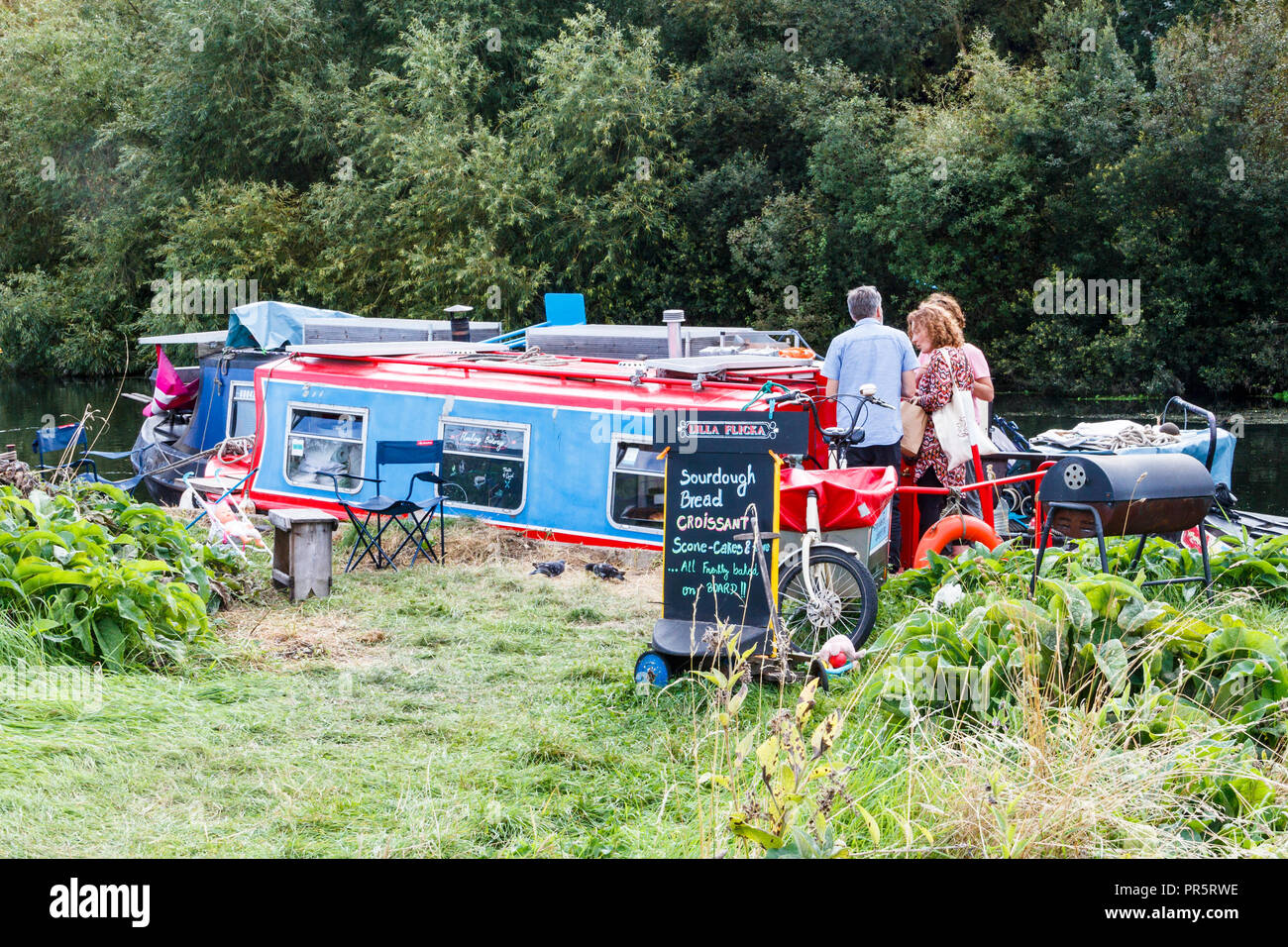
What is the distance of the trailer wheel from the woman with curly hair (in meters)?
2.76

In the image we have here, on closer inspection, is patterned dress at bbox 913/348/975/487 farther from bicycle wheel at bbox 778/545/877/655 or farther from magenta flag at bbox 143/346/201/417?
magenta flag at bbox 143/346/201/417

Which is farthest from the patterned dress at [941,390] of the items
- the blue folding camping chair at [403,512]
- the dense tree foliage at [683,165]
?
the dense tree foliage at [683,165]

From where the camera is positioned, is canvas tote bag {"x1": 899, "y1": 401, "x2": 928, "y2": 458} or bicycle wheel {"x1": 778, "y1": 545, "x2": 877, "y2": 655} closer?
bicycle wheel {"x1": 778, "y1": 545, "x2": 877, "y2": 655}

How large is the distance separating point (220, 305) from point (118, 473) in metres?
11.9

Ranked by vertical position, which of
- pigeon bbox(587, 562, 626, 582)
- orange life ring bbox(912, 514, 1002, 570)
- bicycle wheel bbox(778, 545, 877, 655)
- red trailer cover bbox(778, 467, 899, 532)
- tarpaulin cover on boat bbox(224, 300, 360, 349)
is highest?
Result: tarpaulin cover on boat bbox(224, 300, 360, 349)

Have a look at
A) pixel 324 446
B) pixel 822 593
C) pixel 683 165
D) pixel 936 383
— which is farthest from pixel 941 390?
pixel 683 165

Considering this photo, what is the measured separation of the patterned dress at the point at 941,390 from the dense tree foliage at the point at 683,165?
62.9 feet

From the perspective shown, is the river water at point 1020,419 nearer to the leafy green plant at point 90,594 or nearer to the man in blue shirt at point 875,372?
the leafy green plant at point 90,594

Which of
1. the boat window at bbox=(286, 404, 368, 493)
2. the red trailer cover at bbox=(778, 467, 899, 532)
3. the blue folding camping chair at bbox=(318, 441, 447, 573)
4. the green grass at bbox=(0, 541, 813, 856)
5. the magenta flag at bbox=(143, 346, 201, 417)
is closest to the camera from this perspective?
the green grass at bbox=(0, 541, 813, 856)

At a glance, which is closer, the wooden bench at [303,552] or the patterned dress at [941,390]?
the patterned dress at [941,390]

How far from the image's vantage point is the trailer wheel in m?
5.42

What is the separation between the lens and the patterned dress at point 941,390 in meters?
7.34

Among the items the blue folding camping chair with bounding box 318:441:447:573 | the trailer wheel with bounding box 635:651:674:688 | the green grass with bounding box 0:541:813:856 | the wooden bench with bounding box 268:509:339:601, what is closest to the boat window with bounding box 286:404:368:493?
the blue folding camping chair with bounding box 318:441:447:573

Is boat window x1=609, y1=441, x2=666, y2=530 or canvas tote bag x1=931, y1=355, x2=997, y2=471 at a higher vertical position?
canvas tote bag x1=931, y1=355, x2=997, y2=471
